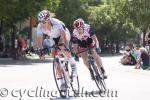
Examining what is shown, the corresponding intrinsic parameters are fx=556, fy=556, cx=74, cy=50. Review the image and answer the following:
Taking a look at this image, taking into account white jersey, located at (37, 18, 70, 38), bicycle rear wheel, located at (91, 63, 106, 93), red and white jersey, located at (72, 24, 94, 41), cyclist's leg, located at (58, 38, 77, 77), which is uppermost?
white jersey, located at (37, 18, 70, 38)

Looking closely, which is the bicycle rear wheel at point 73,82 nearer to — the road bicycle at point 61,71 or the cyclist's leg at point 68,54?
the road bicycle at point 61,71

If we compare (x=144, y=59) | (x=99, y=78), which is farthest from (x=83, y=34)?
(x=144, y=59)

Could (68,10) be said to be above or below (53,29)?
below

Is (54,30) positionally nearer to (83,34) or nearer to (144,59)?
(83,34)

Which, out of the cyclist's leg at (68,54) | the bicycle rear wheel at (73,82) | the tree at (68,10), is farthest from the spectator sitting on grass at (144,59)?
the tree at (68,10)

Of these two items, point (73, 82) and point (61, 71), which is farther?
point (73, 82)

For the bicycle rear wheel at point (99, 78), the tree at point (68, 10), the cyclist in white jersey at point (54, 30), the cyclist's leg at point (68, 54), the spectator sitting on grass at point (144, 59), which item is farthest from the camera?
the tree at point (68, 10)

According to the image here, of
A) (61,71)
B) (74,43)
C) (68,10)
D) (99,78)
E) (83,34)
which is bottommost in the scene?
(99,78)

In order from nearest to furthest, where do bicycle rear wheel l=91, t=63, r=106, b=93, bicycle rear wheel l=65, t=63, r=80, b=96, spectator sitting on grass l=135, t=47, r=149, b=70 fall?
bicycle rear wheel l=65, t=63, r=80, b=96, bicycle rear wheel l=91, t=63, r=106, b=93, spectator sitting on grass l=135, t=47, r=149, b=70

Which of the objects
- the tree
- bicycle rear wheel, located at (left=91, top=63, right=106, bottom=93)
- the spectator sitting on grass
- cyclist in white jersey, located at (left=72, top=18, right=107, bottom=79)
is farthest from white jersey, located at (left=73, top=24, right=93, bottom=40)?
the tree

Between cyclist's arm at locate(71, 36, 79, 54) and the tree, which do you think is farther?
the tree

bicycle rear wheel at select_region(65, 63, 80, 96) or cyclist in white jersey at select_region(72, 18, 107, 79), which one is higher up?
cyclist in white jersey at select_region(72, 18, 107, 79)

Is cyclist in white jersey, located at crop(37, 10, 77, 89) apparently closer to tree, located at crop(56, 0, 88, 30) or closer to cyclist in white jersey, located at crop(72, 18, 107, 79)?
cyclist in white jersey, located at crop(72, 18, 107, 79)

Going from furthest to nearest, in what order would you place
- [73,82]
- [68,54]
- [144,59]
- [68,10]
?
[68,10]
[144,59]
[73,82]
[68,54]
